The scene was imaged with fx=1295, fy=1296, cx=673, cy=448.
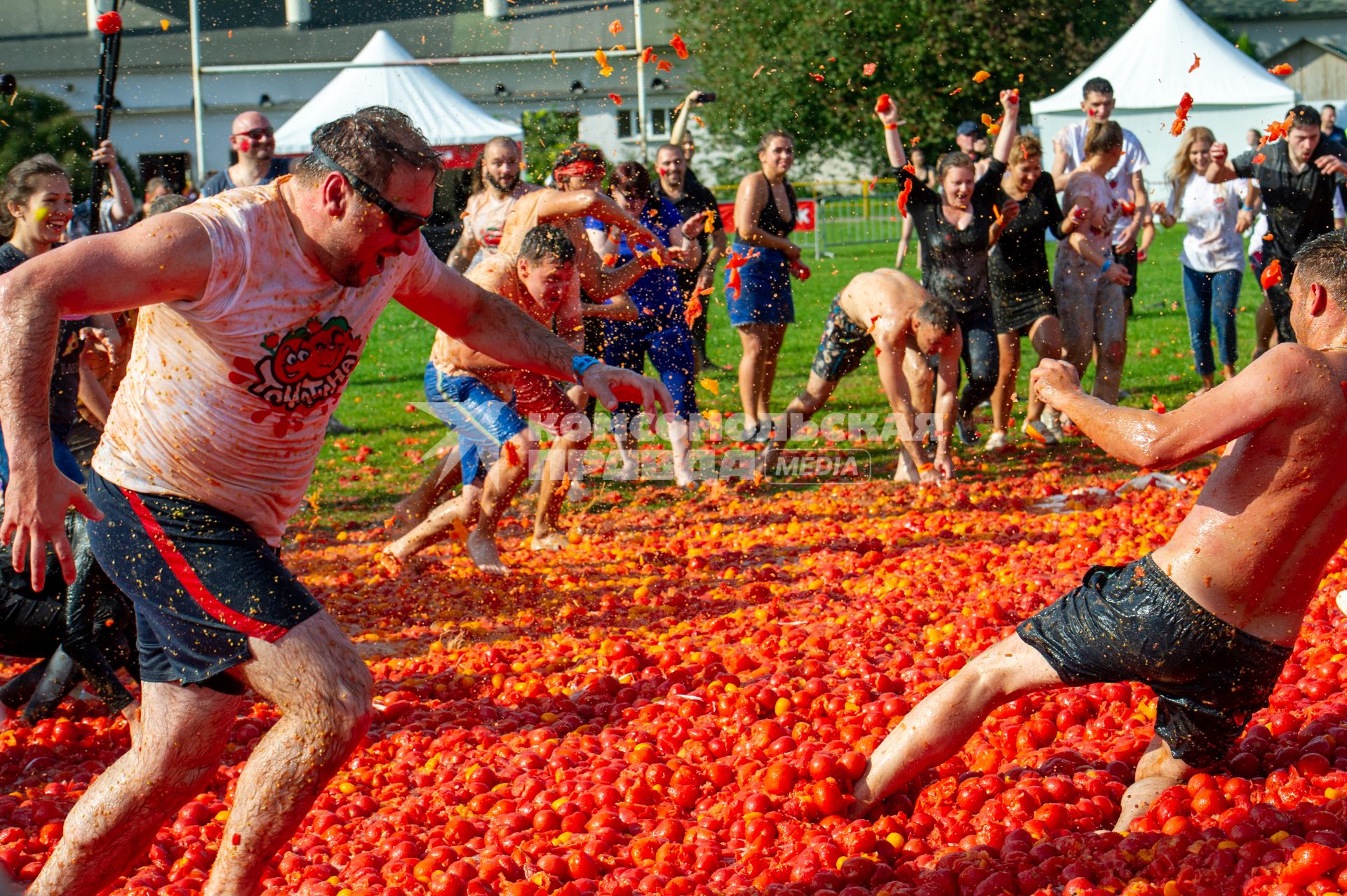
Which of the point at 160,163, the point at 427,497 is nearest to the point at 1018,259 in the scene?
the point at 427,497

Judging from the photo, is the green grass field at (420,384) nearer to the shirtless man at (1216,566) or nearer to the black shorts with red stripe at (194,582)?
the black shorts with red stripe at (194,582)

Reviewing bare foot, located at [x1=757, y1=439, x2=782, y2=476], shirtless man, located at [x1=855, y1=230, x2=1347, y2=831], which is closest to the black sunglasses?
shirtless man, located at [x1=855, y1=230, x2=1347, y2=831]

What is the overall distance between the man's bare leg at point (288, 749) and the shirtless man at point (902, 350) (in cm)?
592

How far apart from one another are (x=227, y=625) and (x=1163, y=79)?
2325 cm

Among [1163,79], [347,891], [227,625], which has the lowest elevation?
[347,891]

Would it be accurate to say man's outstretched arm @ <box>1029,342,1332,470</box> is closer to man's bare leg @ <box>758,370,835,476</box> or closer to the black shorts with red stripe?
the black shorts with red stripe

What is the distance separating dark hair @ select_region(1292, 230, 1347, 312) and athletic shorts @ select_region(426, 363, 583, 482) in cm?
415

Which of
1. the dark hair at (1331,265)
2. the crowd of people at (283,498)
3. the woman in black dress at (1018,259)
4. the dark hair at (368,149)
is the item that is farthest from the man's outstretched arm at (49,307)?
the woman in black dress at (1018,259)

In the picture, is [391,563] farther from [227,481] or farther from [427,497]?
[227,481]

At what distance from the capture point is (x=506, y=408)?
6750 millimetres

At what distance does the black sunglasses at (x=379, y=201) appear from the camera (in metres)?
3.14

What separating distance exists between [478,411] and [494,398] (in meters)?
0.11

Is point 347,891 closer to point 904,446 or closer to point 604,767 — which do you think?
point 604,767

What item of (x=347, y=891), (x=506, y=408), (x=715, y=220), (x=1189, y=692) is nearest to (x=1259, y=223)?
(x=715, y=220)
